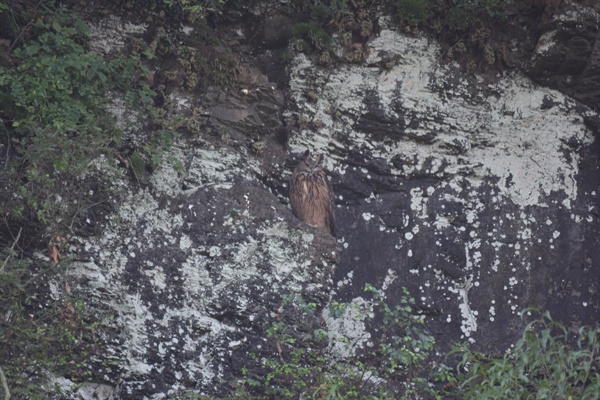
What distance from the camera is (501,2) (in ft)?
20.6

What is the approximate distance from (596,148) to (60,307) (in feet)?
13.5

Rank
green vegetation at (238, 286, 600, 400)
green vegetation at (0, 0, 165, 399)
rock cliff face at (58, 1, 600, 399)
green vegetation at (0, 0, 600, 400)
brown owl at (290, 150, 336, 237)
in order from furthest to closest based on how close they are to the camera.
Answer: brown owl at (290, 150, 336, 237) < rock cliff face at (58, 1, 600, 399) < green vegetation at (0, 0, 600, 400) < green vegetation at (0, 0, 165, 399) < green vegetation at (238, 286, 600, 400)

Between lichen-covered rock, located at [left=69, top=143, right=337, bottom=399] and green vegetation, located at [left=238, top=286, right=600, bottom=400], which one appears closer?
green vegetation, located at [left=238, top=286, right=600, bottom=400]

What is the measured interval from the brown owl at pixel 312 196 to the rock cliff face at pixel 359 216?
0.12 meters

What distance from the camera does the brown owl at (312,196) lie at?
5844mm

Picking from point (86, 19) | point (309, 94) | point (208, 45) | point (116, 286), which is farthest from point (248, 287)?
point (86, 19)

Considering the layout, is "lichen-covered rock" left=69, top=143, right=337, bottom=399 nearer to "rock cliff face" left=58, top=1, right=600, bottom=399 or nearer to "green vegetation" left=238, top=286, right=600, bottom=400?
"rock cliff face" left=58, top=1, right=600, bottom=399

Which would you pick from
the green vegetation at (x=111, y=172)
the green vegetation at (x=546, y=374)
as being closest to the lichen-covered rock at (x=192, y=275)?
the green vegetation at (x=111, y=172)

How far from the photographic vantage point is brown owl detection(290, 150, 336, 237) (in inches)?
230

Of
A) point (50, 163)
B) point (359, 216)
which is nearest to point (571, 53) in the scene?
point (359, 216)

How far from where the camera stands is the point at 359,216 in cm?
603

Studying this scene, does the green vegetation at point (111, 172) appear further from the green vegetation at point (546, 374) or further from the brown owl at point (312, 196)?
the brown owl at point (312, 196)

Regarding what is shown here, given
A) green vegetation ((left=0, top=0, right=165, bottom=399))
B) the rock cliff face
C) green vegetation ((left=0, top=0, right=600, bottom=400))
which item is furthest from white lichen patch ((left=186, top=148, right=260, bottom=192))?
green vegetation ((left=0, top=0, right=165, bottom=399))

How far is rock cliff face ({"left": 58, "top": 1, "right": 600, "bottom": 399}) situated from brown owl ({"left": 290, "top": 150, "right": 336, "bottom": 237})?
0.38ft
